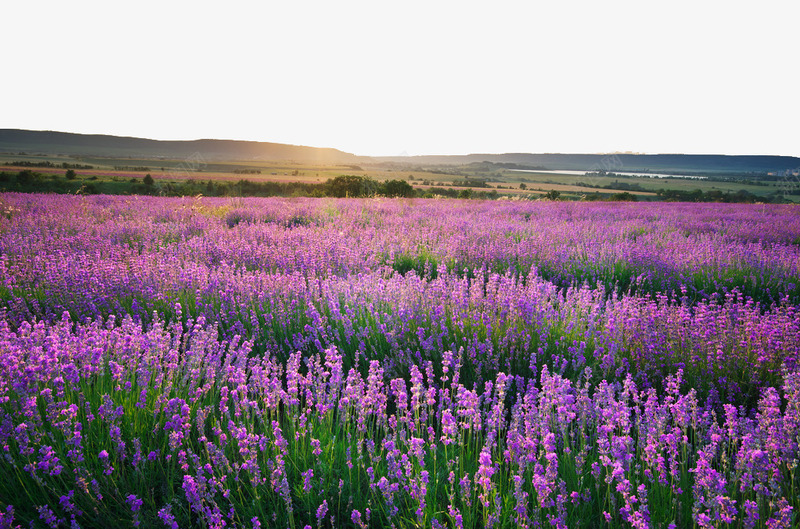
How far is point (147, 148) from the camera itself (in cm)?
12888

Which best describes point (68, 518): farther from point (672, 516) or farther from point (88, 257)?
point (88, 257)

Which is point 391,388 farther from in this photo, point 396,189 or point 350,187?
point 350,187

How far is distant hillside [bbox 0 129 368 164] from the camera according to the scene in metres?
107

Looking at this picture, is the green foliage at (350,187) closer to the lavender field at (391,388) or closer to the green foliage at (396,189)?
the green foliage at (396,189)

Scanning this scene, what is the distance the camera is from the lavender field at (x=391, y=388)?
1.75 metres

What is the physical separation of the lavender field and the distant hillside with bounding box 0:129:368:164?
11693cm

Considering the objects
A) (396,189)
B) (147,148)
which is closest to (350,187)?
(396,189)

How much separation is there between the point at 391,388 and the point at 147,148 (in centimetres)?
14954

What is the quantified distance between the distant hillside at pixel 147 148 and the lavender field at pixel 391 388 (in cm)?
11693

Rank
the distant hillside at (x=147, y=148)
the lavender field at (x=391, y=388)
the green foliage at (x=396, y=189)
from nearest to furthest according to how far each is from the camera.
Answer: the lavender field at (x=391, y=388) → the green foliage at (x=396, y=189) → the distant hillside at (x=147, y=148)

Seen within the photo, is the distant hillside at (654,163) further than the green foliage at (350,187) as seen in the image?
Yes

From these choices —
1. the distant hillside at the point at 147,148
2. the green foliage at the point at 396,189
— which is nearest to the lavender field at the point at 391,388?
the green foliage at the point at 396,189

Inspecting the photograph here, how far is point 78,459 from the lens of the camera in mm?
1708

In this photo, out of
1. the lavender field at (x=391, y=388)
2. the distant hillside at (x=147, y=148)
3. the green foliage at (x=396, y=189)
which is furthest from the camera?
the distant hillside at (x=147, y=148)
